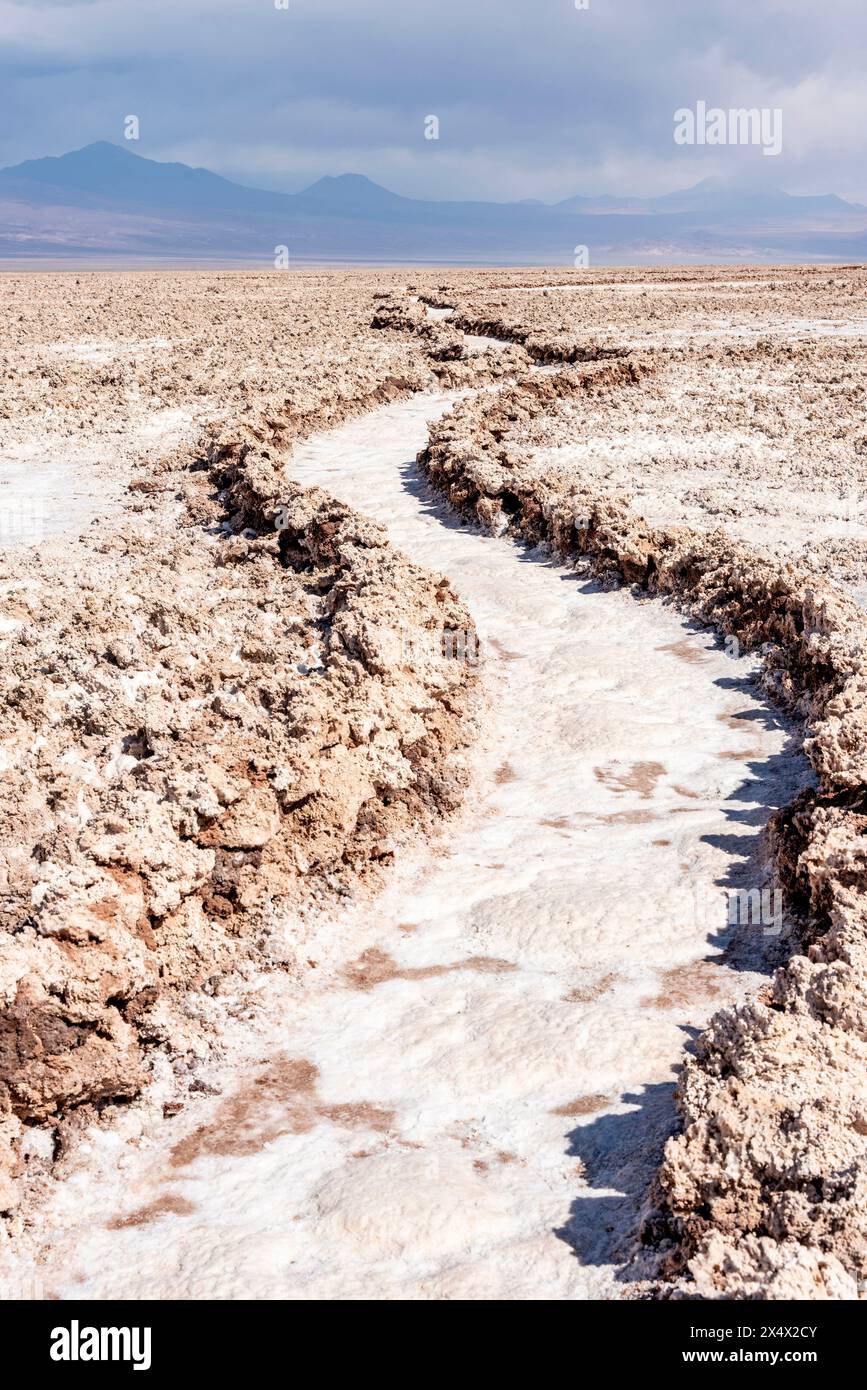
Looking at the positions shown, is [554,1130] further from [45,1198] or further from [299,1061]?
[45,1198]

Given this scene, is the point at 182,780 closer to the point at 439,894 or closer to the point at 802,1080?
the point at 439,894

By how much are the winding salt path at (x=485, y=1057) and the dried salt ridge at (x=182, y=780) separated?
0.25 metres

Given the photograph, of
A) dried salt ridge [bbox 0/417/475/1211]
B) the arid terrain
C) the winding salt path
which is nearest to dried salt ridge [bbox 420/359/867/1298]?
the arid terrain

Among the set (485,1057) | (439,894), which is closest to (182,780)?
(439,894)

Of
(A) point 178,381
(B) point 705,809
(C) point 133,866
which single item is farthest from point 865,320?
(C) point 133,866

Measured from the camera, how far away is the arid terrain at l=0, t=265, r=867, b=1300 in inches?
136

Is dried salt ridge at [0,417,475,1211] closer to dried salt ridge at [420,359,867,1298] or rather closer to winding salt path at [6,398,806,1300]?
winding salt path at [6,398,806,1300]

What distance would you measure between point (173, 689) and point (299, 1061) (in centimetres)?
296

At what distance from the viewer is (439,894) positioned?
5.48 meters

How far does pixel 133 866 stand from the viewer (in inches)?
187

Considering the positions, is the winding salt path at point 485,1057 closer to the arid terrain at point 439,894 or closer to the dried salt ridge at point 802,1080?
the arid terrain at point 439,894

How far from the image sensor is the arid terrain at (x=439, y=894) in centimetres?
346

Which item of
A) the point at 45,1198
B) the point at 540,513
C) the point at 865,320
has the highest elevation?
the point at 865,320

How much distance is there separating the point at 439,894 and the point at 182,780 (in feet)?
4.31
